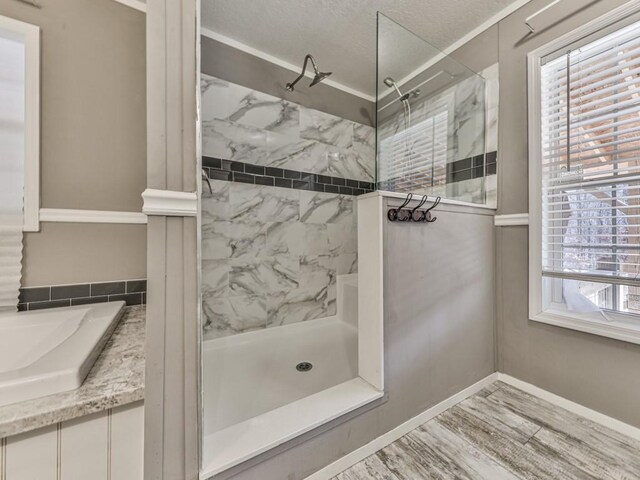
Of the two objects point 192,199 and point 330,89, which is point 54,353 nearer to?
point 192,199

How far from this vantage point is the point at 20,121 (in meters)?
1.17

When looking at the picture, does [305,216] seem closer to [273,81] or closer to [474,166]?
[273,81]

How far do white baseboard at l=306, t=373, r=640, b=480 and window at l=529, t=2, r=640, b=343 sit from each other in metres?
0.41

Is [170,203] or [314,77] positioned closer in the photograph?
[170,203]

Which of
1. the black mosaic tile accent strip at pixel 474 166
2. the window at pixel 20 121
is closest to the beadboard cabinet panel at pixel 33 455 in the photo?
the window at pixel 20 121

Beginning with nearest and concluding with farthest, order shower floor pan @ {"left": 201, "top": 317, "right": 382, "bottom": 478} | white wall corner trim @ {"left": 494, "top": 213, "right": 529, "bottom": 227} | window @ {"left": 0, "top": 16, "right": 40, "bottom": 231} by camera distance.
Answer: shower floor pan @ {"left": 201, "top": 317, "right": 382, "bottom": 478}, window @ {"left": 0, "top": 16, "right": 40, "bottom": 231}, white wall corner trim @ {"left": 494, "top": 213, "right": 529, "bottom": 227}

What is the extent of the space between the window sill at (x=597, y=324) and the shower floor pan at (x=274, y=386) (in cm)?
110

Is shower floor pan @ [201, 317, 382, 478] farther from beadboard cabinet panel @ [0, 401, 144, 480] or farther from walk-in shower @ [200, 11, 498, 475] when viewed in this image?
beadboard cabinet panel @ [0, 401, 144, 480]

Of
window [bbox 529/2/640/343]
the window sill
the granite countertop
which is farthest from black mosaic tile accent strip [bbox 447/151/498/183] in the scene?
the granite countertop

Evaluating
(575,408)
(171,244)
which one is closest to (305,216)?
(171,244)

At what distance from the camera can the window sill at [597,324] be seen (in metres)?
1.19

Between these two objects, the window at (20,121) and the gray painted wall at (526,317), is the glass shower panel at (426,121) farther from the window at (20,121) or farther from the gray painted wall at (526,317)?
the window at (20,121)

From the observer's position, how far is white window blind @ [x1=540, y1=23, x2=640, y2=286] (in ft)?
3.95

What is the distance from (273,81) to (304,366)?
2163 mm
